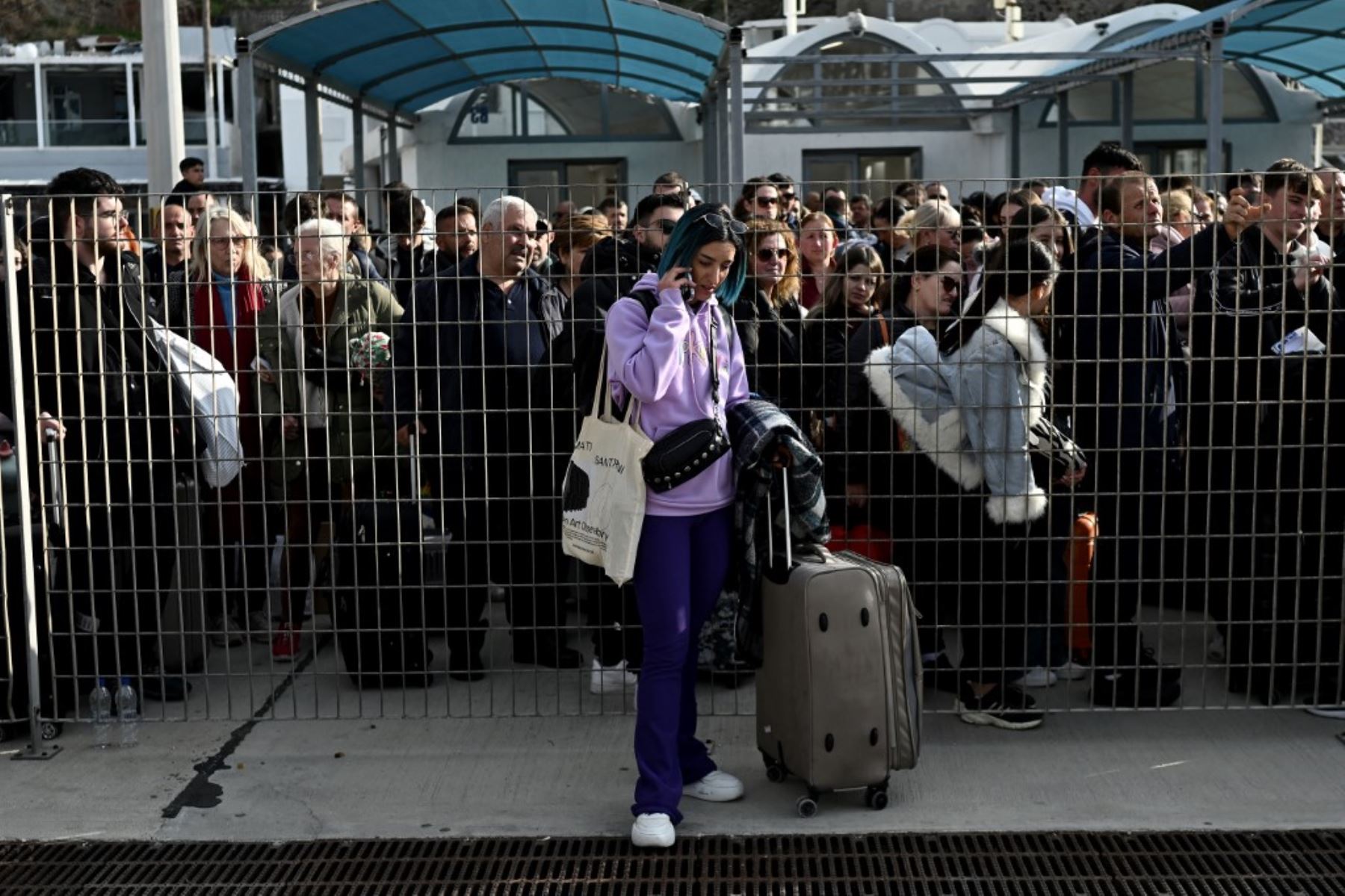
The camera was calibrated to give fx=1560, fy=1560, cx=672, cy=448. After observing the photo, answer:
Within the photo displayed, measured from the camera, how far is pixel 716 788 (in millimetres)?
4801

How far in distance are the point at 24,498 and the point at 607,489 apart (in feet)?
7.00

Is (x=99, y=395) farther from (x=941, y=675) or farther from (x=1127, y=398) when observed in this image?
(x=1127, y=398)

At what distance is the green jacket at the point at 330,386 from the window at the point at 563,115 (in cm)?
1498

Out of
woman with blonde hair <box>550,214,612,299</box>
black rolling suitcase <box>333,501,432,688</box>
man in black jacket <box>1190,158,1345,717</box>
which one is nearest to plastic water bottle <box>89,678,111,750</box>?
black rolling suitcase <box>333,501,432,688</box>

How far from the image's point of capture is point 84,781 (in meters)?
5.09

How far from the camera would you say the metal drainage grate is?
13.8 feet

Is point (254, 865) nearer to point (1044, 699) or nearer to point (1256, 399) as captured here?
point (1044, 699)

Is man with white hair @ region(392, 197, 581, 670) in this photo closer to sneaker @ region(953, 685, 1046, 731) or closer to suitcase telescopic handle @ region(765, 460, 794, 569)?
suitcase telescopic handle @ region(765, 460, 794, 569)

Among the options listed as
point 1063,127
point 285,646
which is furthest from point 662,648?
point 1063,127

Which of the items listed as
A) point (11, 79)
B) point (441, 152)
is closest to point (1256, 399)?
point (441, 152)

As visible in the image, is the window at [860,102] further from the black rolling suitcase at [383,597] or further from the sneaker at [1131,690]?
the sneaker at [1131,690]

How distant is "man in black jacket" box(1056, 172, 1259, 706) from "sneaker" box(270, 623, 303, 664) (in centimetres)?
314

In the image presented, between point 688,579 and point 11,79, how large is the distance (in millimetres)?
53370

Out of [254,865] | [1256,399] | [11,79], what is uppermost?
[11,79]
